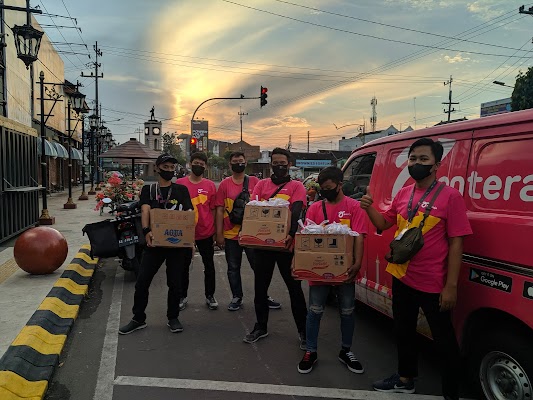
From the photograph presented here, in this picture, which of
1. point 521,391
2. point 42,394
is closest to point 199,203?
point 42,394

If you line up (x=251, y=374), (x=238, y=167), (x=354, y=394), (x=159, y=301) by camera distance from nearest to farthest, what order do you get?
(x=354, y=394)
(x=251, y=374)
(x=238, y=167)
(x=159, y=301)

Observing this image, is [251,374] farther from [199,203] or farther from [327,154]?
[327,154]

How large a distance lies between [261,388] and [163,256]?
186 cm

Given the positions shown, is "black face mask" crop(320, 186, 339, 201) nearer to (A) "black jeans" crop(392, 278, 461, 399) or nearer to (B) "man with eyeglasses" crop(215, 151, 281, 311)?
(A) "black jeans" crop(392, 278, 461, 399)

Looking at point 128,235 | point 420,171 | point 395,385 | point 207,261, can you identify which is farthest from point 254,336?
point 128,235

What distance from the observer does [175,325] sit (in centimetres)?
473

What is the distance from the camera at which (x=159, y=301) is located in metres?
5.84

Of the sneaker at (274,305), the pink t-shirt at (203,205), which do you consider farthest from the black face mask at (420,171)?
the sneaker at (274,305)

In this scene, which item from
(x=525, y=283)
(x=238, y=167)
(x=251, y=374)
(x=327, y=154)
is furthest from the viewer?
(x=327, y=154)

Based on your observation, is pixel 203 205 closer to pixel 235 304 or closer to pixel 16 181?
pixel 235 304

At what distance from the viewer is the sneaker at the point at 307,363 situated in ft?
12.4

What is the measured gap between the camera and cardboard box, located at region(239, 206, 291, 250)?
3977 mm

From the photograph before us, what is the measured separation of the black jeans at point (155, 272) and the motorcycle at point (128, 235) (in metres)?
1.87

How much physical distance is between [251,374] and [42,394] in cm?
164
